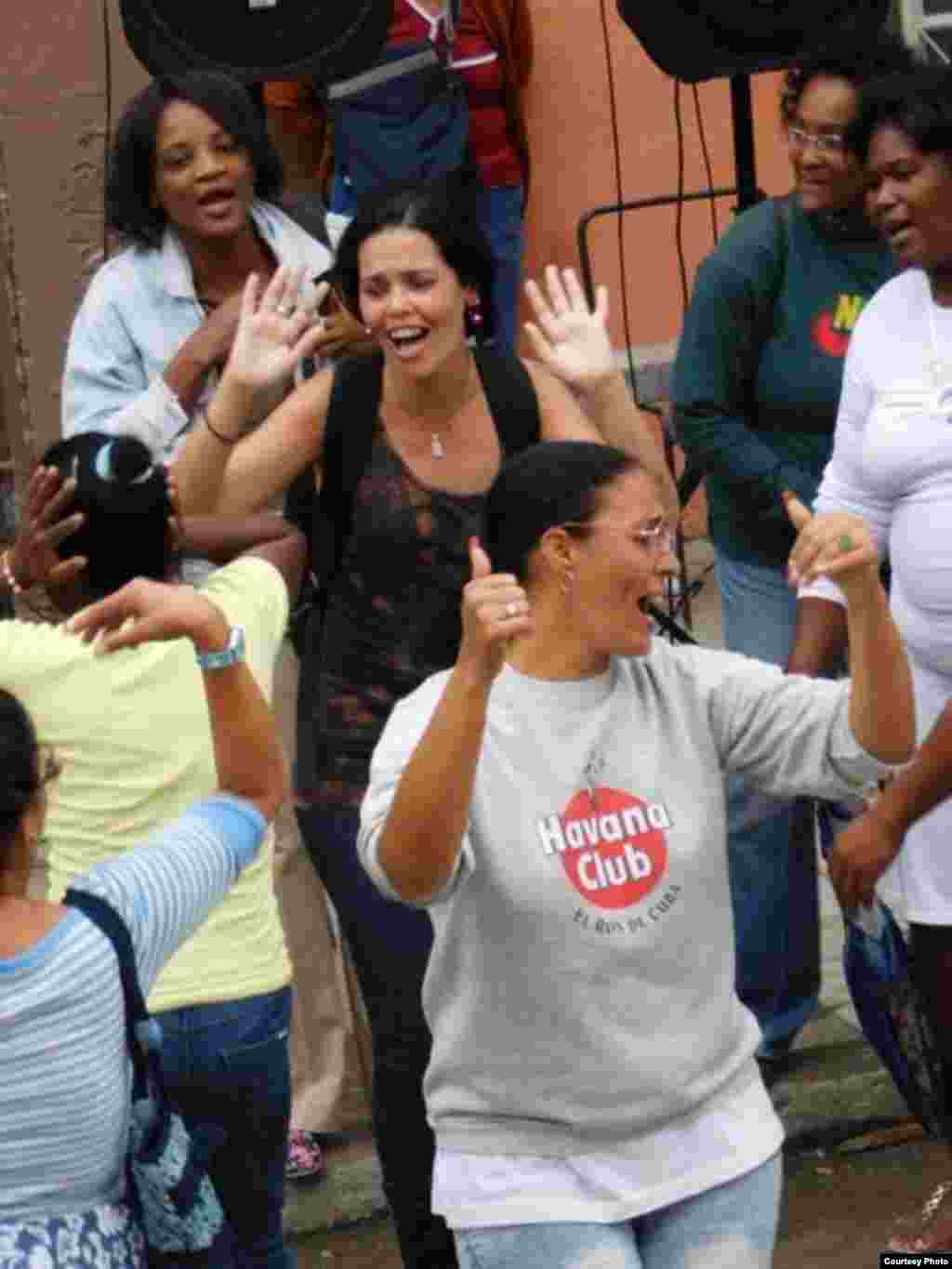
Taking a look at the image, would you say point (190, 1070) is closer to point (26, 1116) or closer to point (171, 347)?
point (26, 1116)

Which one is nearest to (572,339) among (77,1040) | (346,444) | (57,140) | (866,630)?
(346,444)

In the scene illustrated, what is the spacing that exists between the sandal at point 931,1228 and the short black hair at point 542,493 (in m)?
1.86

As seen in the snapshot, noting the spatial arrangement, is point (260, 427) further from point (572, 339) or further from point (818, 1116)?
point (818, 1116)

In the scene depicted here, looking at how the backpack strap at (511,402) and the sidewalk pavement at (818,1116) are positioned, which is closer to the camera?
the backpack strap at (511,402)

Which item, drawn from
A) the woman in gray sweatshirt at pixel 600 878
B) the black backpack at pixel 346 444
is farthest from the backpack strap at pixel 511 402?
the woman in gray sweatshirt at pixel 600 878

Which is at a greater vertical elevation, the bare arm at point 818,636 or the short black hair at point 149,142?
the short black hair at point 149,142

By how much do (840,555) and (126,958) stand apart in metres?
1.07

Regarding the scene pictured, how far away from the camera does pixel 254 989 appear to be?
4516 mm

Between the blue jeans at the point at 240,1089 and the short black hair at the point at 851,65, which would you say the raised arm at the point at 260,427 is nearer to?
the blue jeans at the point at 240,1089

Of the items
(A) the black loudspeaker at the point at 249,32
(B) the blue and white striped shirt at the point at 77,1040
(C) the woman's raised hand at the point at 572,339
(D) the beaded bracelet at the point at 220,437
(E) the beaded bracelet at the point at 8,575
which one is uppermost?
(A) the black loudspeaker at the point at 249,32

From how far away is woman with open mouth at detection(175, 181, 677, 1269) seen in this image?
5020 millimetres

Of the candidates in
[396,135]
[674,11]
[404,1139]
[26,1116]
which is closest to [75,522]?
[26,1116]

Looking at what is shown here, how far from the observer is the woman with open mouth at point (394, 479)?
502cm

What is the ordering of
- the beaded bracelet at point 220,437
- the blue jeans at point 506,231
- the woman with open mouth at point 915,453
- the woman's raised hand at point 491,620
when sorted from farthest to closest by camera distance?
1. the blue jeans at point 506,231
2. the beaded bracelet at point 220,437
3. the woman with open mouth at point 915,453
4. the woman's raised hand at point 491,620
